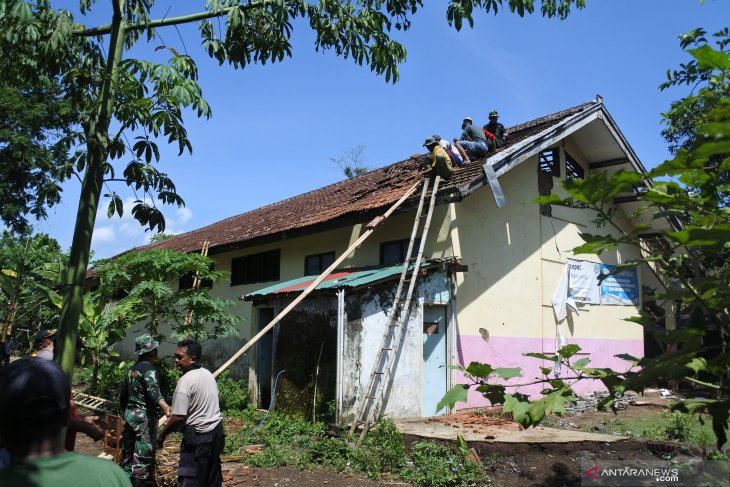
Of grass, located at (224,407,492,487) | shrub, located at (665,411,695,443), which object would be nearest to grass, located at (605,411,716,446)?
shrub, located at (665,411,695,443)

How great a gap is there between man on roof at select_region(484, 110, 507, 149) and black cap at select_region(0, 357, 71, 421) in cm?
1159

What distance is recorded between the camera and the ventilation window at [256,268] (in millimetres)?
13672

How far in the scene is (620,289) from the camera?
13.9m

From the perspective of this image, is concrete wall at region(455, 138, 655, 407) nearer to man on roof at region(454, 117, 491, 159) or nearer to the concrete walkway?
man on roof at region(454, 117, 491, 159)

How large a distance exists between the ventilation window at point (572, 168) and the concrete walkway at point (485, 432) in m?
6.73

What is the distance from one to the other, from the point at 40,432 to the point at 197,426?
325 cm

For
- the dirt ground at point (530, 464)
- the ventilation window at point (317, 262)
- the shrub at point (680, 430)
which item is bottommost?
the dirt ground at point (530, 464)

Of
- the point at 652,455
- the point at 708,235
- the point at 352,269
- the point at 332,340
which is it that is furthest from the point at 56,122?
the point at 708,235

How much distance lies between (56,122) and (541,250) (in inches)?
609

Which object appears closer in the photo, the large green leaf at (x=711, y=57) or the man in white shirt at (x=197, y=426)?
the large green leaf at (x=711, y=57)

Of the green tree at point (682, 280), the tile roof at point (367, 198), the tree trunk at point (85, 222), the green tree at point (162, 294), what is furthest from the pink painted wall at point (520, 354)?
the tree trunk at point (85, 222)

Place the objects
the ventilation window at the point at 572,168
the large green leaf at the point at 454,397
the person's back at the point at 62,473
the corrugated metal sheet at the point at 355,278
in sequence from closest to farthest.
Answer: the person's back at the point at 62,473, the large green leaf at the point at 454,397, the corrugated metal sheet at the point at 355,278, the ventilation window at the point at 572,168

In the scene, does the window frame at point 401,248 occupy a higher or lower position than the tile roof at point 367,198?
lower

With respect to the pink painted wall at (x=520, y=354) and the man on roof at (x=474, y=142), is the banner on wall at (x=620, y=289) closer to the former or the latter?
the pink painted wall at (x=520, y=354)
